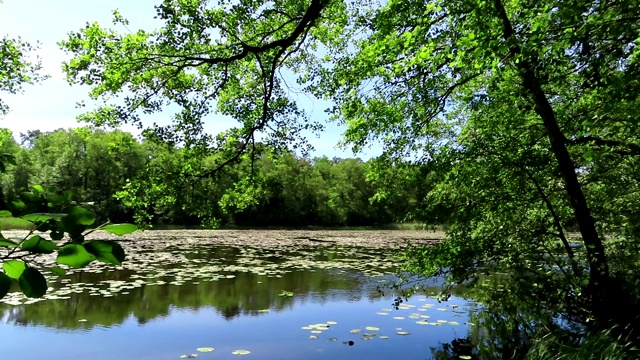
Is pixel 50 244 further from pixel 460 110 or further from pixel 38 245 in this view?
pixel 460 110

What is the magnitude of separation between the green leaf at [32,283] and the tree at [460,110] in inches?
140

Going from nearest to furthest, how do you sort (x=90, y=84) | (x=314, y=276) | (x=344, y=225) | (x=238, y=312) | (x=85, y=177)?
(x=90, y=84), (x=238, y=312), (x=314, y=276), (x=85, y=177), (x=344, y=225)

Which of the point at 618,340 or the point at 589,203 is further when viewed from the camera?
the point at 589,203

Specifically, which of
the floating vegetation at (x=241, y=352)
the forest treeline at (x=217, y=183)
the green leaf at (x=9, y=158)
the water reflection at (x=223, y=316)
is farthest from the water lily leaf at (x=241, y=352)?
the green leaf at (x=9, y=158)

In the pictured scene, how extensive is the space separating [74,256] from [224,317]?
9269 millimetres

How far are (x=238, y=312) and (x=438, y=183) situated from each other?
18.1ft

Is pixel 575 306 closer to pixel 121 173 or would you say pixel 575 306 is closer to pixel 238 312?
pixel 238 312

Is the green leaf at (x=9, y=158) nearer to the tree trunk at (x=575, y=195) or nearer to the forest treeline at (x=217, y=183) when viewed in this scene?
the forest treeline at (x=217, y=183)

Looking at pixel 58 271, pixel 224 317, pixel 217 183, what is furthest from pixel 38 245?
pixel 224 317

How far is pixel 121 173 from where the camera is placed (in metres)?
45.2

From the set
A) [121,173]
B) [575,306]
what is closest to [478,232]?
[575,306]

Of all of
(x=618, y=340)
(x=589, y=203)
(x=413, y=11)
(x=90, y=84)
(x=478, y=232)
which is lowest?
(x=618, y=340)

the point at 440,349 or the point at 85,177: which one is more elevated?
the point at 85,177

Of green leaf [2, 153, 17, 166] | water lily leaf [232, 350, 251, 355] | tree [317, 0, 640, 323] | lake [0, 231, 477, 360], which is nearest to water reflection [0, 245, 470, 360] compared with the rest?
lake [0, 231, 477, 360]
